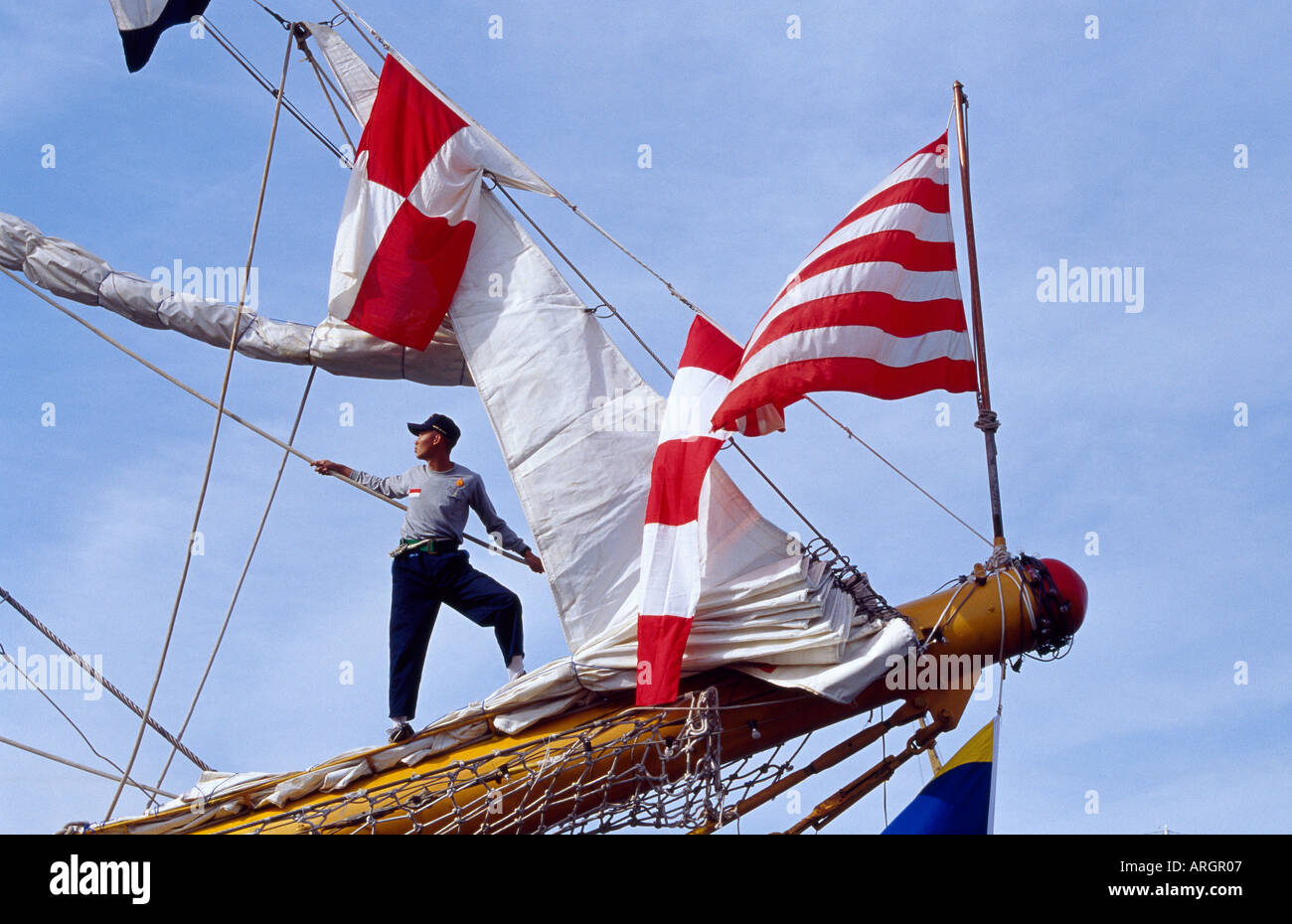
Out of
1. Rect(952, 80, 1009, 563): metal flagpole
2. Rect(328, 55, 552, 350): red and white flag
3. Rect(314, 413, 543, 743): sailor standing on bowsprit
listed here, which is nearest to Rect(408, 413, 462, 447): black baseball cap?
Rect(314, 413, 543, 743): sailor standing on bowsprit

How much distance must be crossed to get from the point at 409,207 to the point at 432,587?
336cm

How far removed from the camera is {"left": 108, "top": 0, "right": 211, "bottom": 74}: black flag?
14.6 metres

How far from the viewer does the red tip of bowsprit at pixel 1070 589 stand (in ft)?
41.5

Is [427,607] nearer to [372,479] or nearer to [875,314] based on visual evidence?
[372,479]

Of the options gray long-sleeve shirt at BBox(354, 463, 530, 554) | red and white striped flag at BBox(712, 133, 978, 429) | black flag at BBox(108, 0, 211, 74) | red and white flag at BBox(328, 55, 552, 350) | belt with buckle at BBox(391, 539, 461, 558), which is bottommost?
belt with buckle at BBox(391, 539, 461, 558)

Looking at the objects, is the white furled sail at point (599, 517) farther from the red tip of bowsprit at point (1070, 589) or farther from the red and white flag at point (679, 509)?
the red tip of bowsprit at point (1070, 589)

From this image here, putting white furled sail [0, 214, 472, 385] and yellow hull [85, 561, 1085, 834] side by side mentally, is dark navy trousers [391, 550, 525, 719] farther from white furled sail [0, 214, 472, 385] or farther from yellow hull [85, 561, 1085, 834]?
white furled sail [0, 214, 472, 385]

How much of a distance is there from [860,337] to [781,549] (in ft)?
5.16

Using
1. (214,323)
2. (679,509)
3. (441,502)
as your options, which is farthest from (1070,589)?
(214,323)

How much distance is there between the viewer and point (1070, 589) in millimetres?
12688

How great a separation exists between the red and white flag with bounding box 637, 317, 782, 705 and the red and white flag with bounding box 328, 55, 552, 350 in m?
2.08
